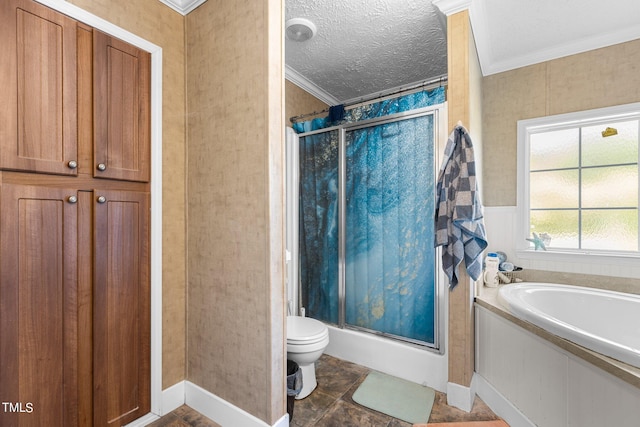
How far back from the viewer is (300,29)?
6.98ft

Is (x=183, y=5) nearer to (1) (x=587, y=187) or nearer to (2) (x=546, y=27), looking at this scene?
(2) (x=546, y=27)

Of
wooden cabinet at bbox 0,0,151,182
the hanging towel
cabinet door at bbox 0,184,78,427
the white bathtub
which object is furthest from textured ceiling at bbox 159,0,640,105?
the white bathtub

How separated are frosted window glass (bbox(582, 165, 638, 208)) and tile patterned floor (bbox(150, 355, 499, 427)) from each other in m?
1.77

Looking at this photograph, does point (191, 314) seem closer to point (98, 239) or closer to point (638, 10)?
point (98, 239)

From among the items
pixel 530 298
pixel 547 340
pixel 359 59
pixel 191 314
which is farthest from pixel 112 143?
pixel 530 298

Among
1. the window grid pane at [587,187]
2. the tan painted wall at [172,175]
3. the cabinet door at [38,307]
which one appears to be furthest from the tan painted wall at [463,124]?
the cabinet door at [38,307]

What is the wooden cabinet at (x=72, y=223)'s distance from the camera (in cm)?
124

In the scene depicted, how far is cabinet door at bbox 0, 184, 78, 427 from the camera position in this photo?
122 cm

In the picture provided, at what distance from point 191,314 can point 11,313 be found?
78cm

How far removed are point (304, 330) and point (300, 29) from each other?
6.74ft

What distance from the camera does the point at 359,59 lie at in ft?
8.46

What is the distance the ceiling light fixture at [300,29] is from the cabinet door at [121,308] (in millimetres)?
1464

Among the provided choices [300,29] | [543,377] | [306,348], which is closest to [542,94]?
[300,29]

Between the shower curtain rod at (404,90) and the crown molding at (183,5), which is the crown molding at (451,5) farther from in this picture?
the crown molding at (183,5)
